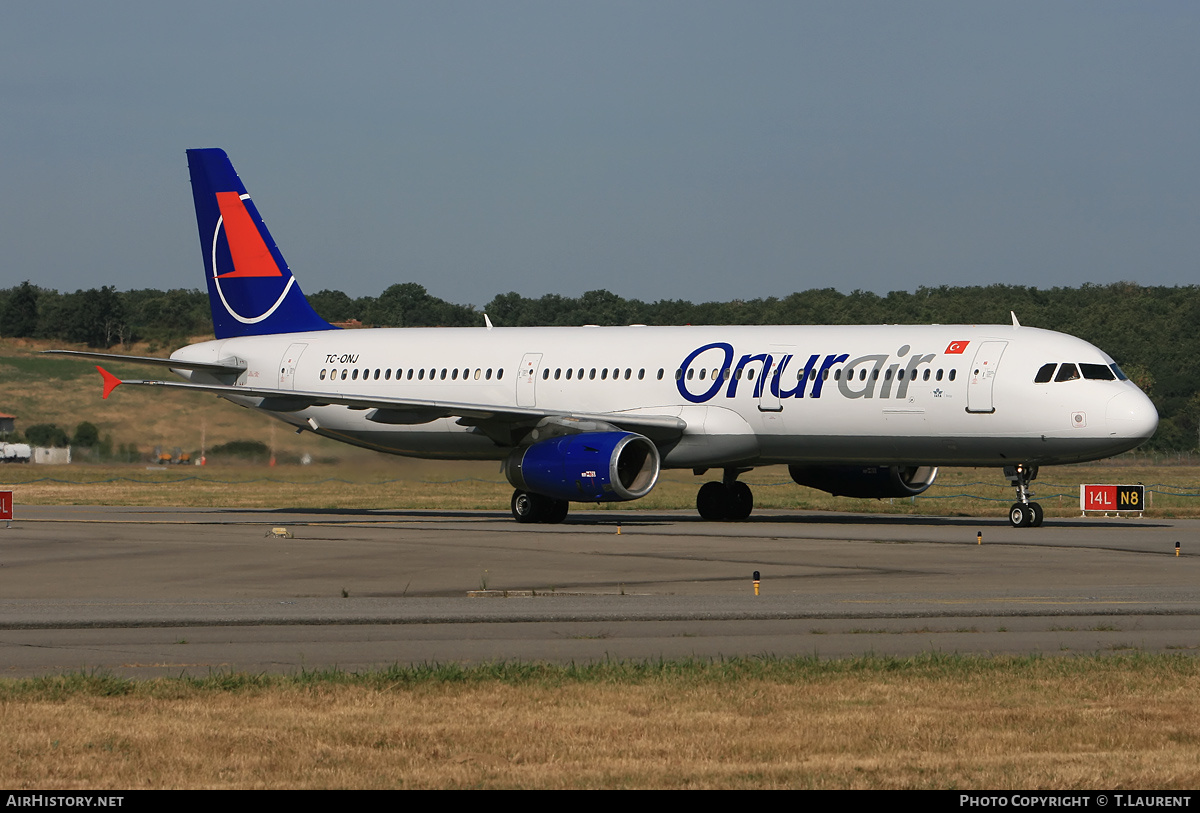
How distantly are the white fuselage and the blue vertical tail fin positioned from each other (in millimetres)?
A: 861

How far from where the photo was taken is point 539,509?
105 feet

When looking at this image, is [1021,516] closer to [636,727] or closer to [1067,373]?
[1067,373]

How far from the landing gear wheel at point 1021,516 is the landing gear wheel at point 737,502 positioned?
6.16 metres

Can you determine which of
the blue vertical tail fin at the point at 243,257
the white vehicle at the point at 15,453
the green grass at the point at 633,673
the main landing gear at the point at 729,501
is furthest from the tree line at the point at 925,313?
the green grass at the point at 633,673

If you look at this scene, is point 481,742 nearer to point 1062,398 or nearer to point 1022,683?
point 1022,683

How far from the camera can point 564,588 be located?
18625mm

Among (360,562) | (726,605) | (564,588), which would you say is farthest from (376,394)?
(726,605)

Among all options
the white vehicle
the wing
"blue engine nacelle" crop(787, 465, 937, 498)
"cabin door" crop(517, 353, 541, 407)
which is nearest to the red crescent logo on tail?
the wing

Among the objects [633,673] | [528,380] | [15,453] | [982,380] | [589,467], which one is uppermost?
[982,380]

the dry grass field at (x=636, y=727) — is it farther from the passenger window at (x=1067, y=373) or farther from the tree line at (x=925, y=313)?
the tree line at (x=925, y=313)

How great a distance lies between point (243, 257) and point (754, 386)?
14.7m

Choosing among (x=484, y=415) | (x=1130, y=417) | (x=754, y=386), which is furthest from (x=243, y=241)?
(x=1130, y=417)

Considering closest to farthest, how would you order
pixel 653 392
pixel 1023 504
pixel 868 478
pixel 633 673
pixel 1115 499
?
pixel 633 673
pixel 1023 504
pixel 653 392
pixel 868 478
pixel 1115 499
